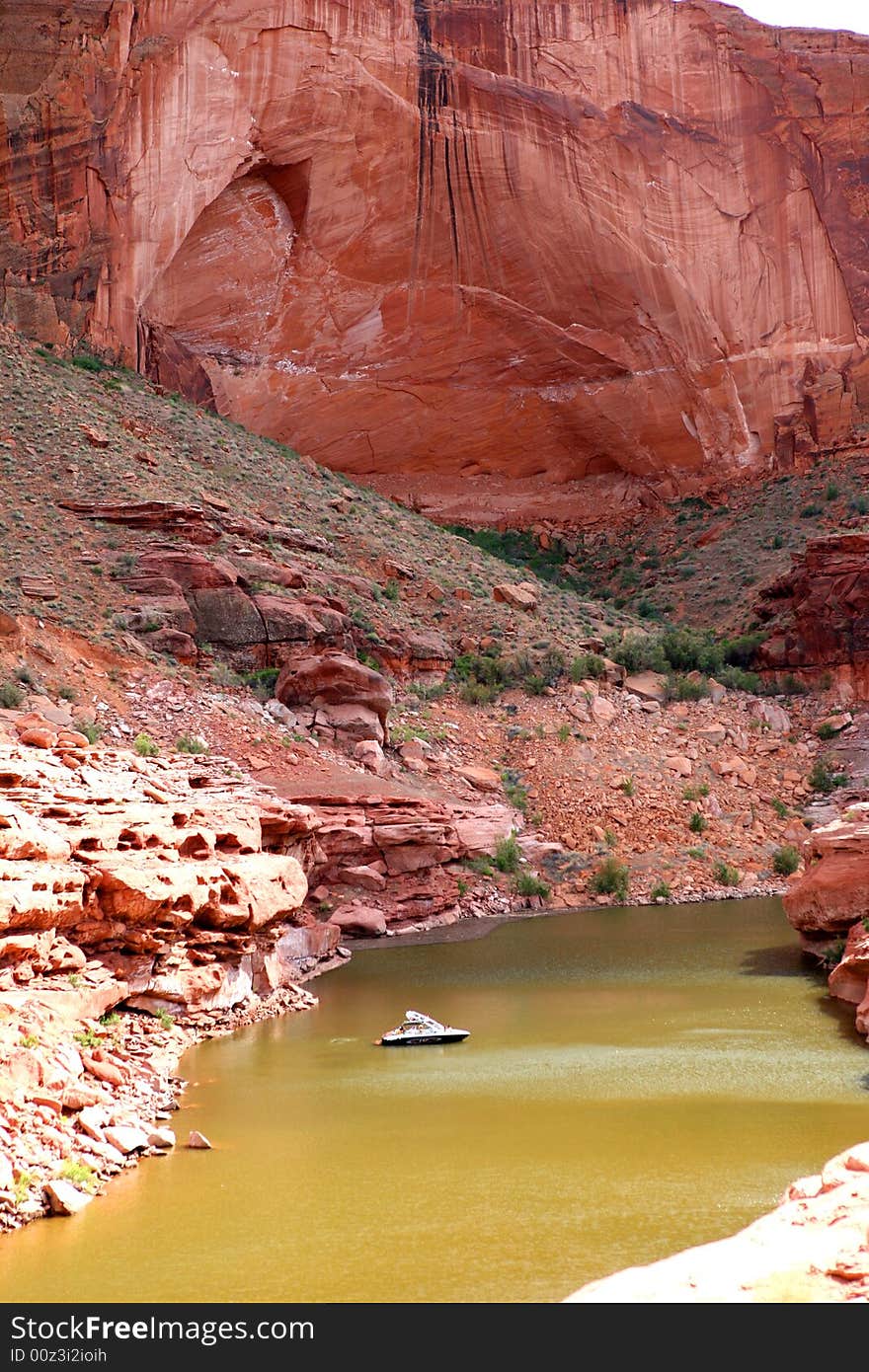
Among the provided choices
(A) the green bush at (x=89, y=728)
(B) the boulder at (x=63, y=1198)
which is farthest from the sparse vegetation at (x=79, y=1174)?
(A) the green bush at (x=89, y=728)

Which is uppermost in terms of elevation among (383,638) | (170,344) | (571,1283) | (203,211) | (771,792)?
(203,211)

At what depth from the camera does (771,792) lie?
102 ft

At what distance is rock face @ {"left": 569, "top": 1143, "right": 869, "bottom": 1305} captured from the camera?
5773 millimetres

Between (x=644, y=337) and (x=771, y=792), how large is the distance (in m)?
19.1

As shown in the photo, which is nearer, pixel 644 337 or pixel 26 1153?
pixel 26 1153

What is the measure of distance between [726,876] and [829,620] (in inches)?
449

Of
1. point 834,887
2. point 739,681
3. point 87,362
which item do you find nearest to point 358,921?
point 834,887

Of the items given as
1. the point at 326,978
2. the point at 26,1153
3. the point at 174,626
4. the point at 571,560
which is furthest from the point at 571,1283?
the point at 571,560

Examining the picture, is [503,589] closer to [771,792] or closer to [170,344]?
[771,792]

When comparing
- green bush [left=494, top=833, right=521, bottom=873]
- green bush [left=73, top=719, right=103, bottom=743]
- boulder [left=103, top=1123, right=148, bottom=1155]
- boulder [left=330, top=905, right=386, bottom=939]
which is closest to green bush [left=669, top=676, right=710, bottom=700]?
green bush [left=494, top=833, right=521, bottom=873]

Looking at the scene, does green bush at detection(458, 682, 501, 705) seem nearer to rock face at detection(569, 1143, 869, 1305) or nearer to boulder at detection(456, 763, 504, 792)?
boulder at detection(456, 763, 504, 792)

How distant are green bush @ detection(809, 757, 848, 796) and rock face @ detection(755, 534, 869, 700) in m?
3.91

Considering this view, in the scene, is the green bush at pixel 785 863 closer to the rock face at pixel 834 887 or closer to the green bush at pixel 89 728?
the rock face at pixel 834 887

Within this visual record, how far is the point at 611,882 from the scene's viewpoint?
2689cm
